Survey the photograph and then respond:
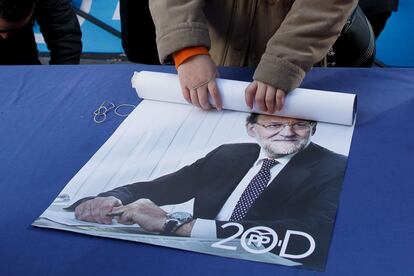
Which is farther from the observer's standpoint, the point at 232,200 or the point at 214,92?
the point at 214,92

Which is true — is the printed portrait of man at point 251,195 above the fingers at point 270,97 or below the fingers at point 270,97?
below

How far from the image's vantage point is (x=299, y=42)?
61cm

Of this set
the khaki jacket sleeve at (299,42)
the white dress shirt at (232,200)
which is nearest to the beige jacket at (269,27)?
the khaki jacket sleeve at (299,42)

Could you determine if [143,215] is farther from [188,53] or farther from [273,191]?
[188,53]

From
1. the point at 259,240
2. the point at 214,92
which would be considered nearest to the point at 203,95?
the point at 214,92

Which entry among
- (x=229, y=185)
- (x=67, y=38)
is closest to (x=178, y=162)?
(x=229, y=185)

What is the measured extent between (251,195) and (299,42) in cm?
23

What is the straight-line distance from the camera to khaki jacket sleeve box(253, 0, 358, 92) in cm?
60

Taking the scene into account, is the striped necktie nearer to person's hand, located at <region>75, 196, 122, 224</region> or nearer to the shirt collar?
the shirt collar

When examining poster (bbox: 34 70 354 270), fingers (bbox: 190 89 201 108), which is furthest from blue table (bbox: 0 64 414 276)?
fingers (bbox: 190 89 201 108)

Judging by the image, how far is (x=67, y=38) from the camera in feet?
4.20

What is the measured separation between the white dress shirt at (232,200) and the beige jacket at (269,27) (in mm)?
108

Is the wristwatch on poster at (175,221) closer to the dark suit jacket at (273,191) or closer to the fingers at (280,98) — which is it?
the dark suit jacket at (273,191)

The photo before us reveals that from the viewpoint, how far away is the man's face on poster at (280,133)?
560 millimetres
